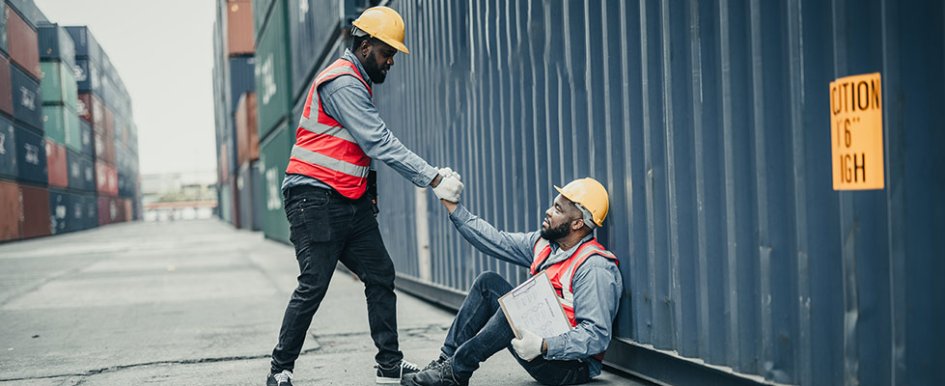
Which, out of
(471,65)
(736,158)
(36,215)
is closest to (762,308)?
(736,158)

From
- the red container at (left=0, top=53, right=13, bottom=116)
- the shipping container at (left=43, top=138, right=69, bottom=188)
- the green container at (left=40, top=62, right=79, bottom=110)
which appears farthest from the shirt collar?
the green container at (left=40, top=62, right=79, bottom=110)

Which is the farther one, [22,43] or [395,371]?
[22,43]

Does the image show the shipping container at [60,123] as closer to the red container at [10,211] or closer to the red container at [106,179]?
the red container at [10,211]

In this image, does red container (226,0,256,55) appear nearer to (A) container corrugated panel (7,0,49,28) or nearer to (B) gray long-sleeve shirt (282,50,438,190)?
(A) container corrugated panel (7,0,49,28)

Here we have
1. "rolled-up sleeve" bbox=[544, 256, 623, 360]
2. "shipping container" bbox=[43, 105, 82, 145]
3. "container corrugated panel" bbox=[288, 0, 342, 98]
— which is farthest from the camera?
"shipping container" bbox=[43, 105, 82, 145]

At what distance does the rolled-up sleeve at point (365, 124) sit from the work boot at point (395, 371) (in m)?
0.98

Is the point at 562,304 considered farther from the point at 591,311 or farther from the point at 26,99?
the point at 26,99

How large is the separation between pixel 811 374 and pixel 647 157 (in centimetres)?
130

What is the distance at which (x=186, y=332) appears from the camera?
641cm

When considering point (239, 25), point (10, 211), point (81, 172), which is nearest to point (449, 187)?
point (10, 211)

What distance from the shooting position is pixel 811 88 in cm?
280

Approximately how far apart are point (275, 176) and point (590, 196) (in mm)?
19166

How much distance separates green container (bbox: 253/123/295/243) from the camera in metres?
20.0

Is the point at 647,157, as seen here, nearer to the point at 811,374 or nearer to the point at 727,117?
the point at 727,117
